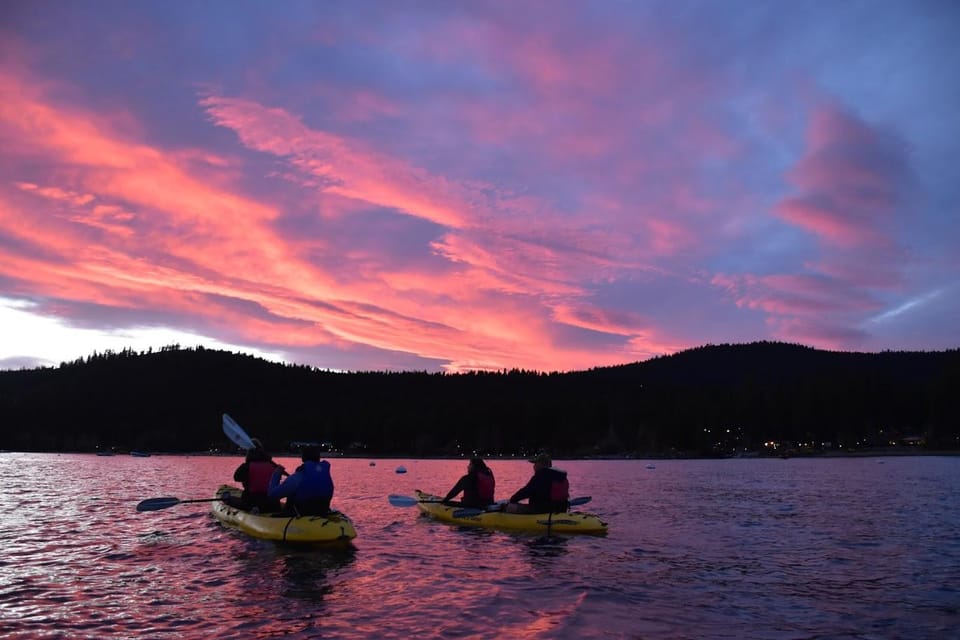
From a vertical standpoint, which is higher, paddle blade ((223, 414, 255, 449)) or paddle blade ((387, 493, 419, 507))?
paddle blade ((223, 414, 255, 449))

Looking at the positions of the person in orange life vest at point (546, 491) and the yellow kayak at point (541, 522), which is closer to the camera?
the yellow kayak at point (541, 522)

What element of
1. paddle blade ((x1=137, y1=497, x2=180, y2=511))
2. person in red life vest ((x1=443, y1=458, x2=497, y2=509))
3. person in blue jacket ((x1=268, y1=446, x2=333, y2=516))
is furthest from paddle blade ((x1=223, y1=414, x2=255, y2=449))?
person in red life vest ((x1=443, y1=458, x2=497, y2=509))

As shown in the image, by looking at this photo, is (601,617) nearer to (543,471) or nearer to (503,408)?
(543,471)

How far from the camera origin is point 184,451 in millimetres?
198250

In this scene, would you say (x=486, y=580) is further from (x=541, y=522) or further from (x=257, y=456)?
(x=257, y=456)

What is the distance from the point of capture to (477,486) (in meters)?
26.4


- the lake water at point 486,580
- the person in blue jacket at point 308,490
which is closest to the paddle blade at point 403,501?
the lake water at point 486,580

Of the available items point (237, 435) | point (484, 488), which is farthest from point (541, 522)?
point (237, 435)

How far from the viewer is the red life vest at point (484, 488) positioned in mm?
26250

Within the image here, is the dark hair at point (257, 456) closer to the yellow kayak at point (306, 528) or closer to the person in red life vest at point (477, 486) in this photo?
the yellow kayak at point (306, 528)

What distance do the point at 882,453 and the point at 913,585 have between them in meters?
163

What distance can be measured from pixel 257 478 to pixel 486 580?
9724 millimetres

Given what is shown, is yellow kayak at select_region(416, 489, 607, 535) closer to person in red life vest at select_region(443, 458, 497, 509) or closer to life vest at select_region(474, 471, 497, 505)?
person in red life vest at select_region(443, 458, 497, 509)

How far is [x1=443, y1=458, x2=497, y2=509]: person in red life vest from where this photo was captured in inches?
1032
